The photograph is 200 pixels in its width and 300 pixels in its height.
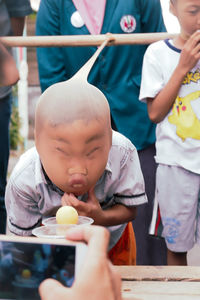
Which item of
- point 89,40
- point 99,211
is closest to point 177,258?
point 99,211

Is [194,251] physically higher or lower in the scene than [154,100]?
lower

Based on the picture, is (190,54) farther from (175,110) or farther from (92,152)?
(92,152)

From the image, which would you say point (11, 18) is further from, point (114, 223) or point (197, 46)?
point (114, 223)

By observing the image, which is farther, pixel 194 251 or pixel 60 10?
pixel 194 251

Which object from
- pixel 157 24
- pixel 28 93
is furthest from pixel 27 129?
pixel 157 24

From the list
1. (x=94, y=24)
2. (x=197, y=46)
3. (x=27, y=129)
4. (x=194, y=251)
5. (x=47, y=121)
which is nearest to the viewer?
(x=47, y=121)

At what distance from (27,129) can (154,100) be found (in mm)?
6096

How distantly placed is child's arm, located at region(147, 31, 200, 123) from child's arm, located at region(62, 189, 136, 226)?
1.36 feet

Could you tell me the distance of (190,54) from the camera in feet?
5.55

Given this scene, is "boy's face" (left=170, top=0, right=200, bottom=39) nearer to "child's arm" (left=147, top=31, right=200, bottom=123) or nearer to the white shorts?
"child's arm" (left=147, top=31, right=200, bottom=123)

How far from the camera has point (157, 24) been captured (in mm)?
2127

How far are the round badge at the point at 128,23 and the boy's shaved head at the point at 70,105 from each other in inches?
37.3

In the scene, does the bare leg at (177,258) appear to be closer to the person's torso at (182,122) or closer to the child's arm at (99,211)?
the person's torso at (182,122)

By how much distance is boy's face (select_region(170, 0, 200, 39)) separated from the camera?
1.61 m
